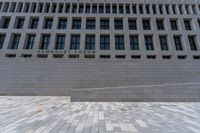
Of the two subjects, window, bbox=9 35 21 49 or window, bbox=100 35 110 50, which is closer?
window, bbox=9 35 21 49

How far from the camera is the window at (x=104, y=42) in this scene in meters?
28.5

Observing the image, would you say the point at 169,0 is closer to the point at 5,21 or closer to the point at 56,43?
the point at 56,43

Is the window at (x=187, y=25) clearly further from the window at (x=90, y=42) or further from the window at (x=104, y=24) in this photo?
the window at (x=90, y=42)

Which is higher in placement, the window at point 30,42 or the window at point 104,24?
the window at point 104,24

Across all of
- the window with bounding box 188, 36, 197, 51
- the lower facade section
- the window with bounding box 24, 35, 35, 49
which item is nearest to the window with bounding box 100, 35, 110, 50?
the lower facade section

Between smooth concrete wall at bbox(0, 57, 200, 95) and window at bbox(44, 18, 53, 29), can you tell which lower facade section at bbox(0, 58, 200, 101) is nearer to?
smooth concrete wall at bbox(0, 57, 200, 95)

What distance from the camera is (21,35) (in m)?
27.5

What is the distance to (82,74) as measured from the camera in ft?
56.0

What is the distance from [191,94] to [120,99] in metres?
6.48

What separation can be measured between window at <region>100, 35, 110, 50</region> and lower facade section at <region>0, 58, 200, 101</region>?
11248mm

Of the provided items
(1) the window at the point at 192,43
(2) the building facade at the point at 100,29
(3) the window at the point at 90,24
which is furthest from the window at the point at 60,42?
(1) the window at the point at 192,43

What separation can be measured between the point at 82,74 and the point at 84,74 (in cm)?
27

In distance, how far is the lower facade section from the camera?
16.0 metres

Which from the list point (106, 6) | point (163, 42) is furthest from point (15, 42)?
point (163, 42)
